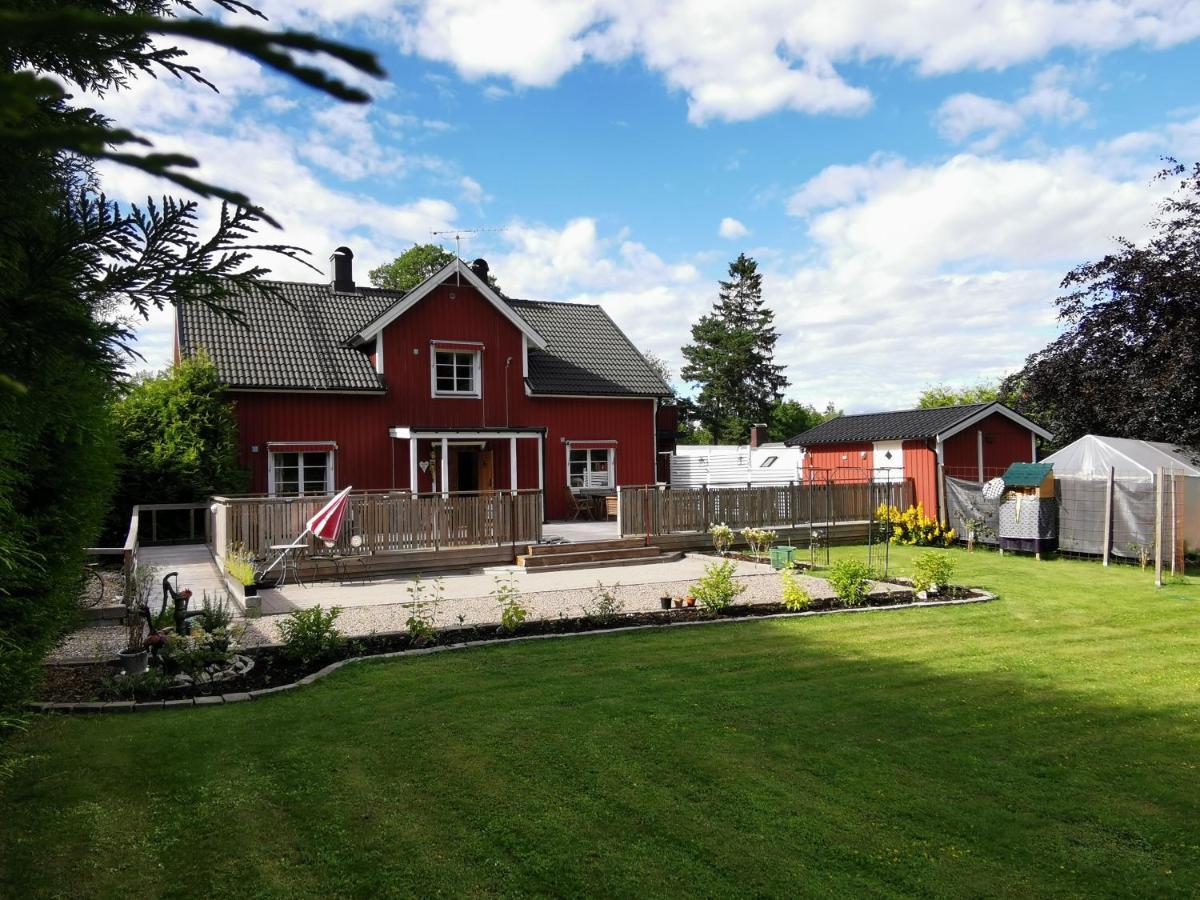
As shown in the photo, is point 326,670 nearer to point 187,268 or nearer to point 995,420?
point 187,268

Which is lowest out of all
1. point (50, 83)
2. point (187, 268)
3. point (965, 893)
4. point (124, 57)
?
point (965, 893)

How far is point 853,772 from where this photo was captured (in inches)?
203

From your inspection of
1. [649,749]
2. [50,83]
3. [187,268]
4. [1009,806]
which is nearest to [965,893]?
[1009,806]

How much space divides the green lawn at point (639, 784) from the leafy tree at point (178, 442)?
43.1ft

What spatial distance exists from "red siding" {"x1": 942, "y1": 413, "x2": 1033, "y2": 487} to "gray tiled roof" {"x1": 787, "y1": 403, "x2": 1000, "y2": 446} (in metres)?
0.51

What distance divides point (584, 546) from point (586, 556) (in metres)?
0.31

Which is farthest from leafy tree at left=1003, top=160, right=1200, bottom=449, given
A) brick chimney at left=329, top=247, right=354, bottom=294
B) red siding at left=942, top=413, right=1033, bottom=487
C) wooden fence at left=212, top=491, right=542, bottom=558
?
brick chimney at left=329, top=247, right=354, bottom=294

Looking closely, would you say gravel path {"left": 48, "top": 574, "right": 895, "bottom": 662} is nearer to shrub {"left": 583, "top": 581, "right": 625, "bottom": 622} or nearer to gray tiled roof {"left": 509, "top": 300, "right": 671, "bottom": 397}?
shrub {"left": 583, "top": 581, "right": 625, "bottom": 622}

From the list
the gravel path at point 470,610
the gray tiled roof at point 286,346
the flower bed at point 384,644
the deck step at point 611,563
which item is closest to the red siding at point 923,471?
the deck step at point 611,563

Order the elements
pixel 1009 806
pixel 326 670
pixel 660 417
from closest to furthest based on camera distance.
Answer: pixel 1009 806 → pixel 326 670 → pixel 660 417

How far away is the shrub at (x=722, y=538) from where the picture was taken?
1650cm

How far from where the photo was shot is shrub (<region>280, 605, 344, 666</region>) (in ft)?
26.0

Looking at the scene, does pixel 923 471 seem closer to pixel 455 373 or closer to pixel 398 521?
pixel 455 373

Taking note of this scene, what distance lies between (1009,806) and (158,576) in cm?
1314
